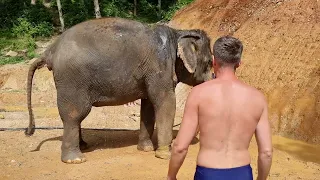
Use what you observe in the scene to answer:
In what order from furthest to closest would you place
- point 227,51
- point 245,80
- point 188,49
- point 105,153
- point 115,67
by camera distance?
point 245,80 < point 105,153 < point 188,49 < point 115,67 < point 227,51

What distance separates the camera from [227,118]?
3779mm

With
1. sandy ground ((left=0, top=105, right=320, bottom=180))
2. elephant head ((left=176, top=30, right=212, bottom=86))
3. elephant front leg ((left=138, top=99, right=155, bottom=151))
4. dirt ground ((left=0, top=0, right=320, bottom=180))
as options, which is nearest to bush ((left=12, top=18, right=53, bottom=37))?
dirt ground ((left=0, top=0, right=320, bottom=180))

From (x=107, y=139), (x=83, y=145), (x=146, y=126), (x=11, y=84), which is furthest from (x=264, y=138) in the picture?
(x=11, y=84)

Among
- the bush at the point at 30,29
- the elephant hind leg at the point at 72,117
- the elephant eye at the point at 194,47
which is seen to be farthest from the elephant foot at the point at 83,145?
the bush at the point at 30,29

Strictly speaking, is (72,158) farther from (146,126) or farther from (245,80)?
(245,80)

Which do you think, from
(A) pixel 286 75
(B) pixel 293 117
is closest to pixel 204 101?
(B) pixel 293 117

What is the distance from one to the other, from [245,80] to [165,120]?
5.95m

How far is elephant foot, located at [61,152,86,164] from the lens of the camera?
8.20 meters

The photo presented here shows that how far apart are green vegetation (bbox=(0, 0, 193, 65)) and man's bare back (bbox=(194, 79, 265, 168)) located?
19596 millimetres

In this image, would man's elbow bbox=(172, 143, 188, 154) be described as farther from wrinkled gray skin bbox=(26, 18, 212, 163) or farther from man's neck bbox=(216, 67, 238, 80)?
wrinkled gray skin bbox=(26, 18, 212, 163)

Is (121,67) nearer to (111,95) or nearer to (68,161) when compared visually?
Result: (111,95)

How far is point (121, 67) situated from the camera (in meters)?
8.10

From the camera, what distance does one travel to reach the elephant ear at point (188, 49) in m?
8.43

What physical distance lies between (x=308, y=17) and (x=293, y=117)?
4.17m
